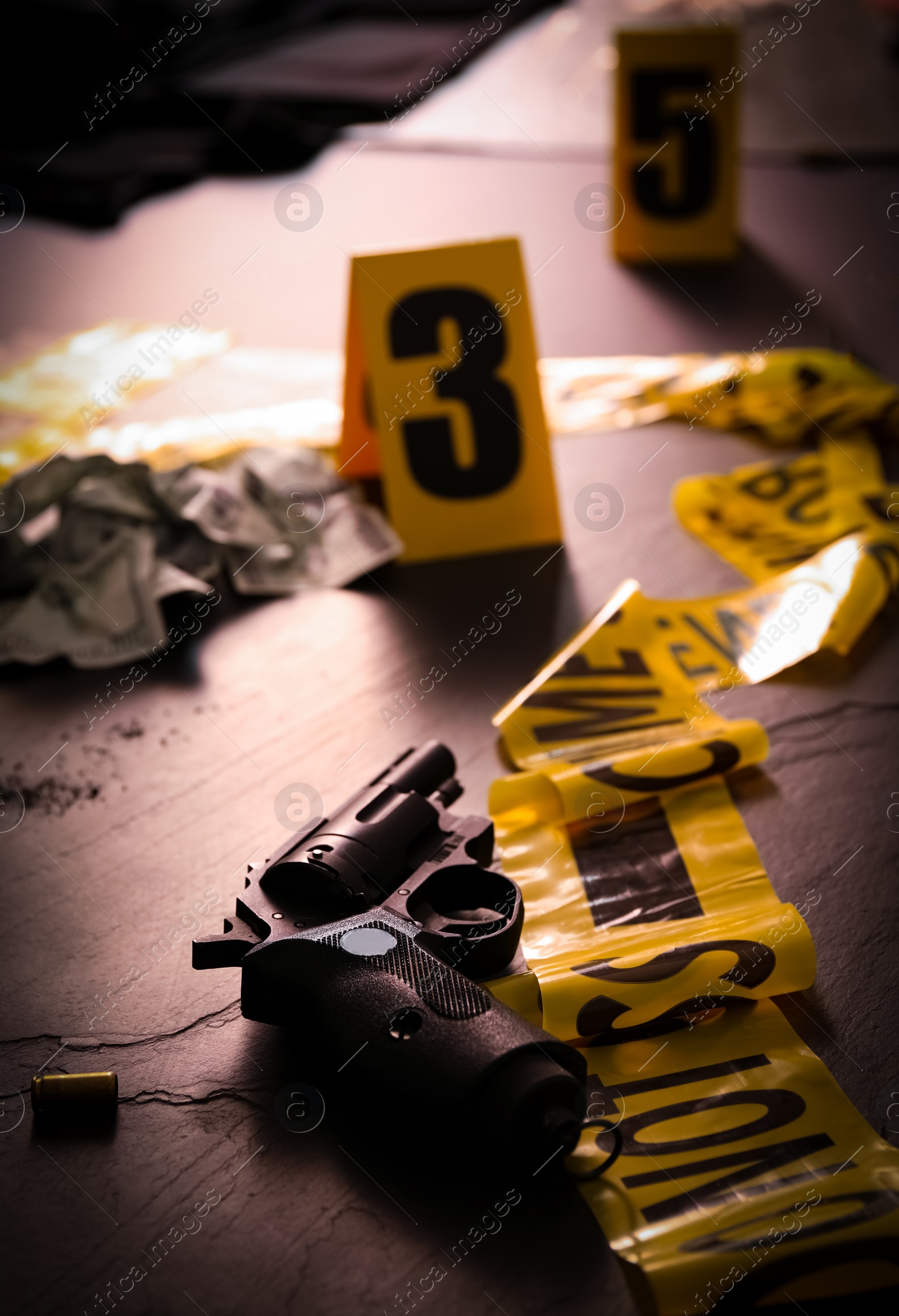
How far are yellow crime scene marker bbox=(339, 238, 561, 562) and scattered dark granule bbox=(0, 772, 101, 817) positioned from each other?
2.39 feet

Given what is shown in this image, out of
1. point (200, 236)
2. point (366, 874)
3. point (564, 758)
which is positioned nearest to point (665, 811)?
point (564, 758)

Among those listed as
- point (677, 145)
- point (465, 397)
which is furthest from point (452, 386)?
point (677, 145)

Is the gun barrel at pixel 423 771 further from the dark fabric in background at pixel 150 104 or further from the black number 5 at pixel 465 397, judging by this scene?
the dark fabric in background at pixel 150 104

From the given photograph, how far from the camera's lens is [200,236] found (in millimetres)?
3512

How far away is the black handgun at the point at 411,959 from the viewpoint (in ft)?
3.32

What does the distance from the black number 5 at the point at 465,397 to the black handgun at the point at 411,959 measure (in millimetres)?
779

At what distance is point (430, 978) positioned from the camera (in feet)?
3.58

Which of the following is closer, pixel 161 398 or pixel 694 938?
pixel 694 938

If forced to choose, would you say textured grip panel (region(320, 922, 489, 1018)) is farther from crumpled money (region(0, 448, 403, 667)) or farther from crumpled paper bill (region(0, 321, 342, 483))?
crumpled paper bill (region(0, 321, 342, 483))

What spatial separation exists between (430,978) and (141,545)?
3.62ft

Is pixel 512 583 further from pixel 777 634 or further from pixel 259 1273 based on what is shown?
pixel 259 1273

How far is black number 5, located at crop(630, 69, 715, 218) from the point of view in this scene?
3068 mm

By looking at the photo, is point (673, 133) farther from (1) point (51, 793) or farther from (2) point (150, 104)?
(1) point (51, 793)

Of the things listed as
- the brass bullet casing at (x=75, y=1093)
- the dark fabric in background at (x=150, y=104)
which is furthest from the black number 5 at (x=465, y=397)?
the dark fabric in background at (x=150, y=104)
